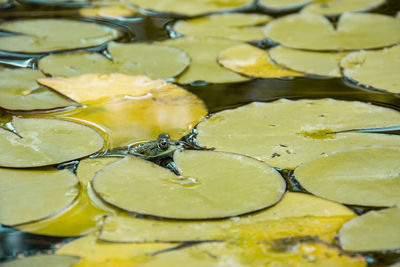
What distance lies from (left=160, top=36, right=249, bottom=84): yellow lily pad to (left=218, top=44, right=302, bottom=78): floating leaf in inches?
1.3

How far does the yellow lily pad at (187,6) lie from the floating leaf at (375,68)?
92 centimetres

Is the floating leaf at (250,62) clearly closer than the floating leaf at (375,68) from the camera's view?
No

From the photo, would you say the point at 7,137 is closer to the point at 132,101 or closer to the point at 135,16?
the point at 132,101

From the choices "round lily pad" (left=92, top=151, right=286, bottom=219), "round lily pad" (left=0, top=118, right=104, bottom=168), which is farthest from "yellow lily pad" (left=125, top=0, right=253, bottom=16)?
"round lily pad" (left=92, top=151, right=286, bottom=219)

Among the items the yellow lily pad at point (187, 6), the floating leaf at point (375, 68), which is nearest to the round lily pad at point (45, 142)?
the floating leaf at point (375, 68)

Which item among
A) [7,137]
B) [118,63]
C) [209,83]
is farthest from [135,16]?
[7,137]

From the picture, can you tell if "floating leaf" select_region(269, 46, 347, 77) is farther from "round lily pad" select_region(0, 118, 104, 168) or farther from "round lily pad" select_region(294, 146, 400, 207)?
"round lily pad" select_region(0, 118, 104, 168)

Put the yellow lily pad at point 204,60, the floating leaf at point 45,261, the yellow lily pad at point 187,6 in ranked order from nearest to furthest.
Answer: the floating leaf at point 45,261 → the yellow lily pad at point 204,60 → the yellow lily pad at point 187,6

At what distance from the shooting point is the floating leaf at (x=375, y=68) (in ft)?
5.66

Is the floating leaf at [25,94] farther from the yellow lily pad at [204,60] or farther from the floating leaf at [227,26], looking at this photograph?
the floating leaf at [227,26]

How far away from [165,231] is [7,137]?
0.64 m

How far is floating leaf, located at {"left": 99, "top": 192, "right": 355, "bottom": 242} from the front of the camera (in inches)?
40.9

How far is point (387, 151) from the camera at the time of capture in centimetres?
129

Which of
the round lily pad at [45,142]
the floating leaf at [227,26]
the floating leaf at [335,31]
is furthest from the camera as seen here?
the floating leaf at [227,26]
